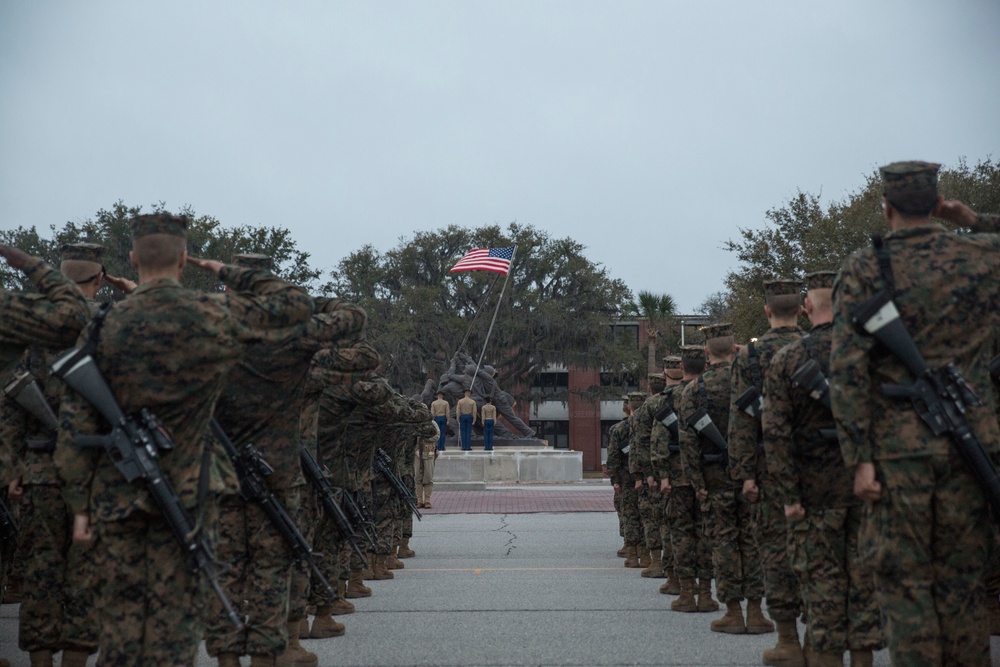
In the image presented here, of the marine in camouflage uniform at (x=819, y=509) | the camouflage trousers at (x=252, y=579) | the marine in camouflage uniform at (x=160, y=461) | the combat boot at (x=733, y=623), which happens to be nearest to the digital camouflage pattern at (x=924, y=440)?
the marine in camouflage uniform at (x=819, y=509)

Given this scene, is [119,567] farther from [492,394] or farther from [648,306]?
[648,306]

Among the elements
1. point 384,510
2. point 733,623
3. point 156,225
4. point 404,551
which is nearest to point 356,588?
point 384,510

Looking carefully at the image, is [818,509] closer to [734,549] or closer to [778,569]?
[778,569]

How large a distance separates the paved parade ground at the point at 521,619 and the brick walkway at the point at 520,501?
8001mm

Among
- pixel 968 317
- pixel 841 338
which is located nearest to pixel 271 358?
pixel 841 338

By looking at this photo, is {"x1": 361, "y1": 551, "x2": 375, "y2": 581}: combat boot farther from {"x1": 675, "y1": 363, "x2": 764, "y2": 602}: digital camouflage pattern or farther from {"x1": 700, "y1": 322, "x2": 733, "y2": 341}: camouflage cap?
{"x1": 700, "y1": 322, "x2": 733, "y2": 341}: camouflage cap

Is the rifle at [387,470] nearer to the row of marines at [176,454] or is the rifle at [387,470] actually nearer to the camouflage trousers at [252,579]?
the row of marines at [176,454]

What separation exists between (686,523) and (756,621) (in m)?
1.10

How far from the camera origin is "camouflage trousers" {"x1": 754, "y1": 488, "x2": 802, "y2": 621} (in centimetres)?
683

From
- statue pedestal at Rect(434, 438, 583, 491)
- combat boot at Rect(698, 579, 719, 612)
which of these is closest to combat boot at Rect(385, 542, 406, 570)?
combat boot at Rect(698, 579, 719, 612)

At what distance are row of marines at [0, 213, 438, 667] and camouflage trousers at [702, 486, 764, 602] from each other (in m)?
2.61

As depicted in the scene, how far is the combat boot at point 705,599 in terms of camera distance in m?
9.10

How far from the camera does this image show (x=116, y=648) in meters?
4.55

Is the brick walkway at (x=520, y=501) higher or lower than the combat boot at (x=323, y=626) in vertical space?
lower
